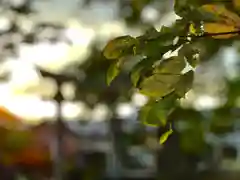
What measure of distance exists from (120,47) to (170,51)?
0.10 feet

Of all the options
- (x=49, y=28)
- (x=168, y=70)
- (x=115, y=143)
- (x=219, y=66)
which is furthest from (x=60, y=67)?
(x=168, y=70)

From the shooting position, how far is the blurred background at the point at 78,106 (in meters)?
1.21

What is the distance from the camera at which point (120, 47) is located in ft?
1.07

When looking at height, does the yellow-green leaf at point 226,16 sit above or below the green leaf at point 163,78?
above

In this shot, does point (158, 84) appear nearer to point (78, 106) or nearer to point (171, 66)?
point (171, 66)

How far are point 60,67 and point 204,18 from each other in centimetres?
95

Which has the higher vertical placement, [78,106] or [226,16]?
[226,16]

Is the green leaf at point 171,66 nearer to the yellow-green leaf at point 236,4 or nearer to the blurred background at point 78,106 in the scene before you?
the yellow-green leaf at point 236,4

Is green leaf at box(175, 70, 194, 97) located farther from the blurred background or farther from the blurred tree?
the blurred background

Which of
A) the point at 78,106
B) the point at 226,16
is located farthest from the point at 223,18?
the point at 78,106

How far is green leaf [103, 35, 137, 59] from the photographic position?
0.32 metres

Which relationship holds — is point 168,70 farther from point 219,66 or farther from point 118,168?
point 118,168

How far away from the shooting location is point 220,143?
1.26m

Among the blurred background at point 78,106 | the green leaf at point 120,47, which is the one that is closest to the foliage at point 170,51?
the green leaf at point 120,47
